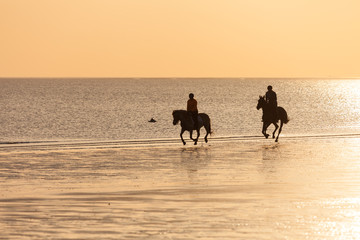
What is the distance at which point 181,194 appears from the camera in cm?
1722

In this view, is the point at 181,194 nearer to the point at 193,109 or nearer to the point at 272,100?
the point at 193,109

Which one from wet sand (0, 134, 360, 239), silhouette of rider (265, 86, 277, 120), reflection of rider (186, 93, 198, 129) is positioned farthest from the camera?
silhouette of rider (265, 86, 277, 120)

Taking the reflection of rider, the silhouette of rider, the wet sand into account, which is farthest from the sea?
the silhouette of rider

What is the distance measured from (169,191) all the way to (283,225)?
477cm

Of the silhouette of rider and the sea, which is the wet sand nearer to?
the sea

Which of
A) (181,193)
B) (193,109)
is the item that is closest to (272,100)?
(193,109)

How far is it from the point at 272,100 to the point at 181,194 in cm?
1832

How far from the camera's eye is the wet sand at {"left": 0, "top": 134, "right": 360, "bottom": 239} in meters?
13.1

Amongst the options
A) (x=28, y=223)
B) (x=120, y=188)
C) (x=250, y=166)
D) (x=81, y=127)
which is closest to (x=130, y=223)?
(x=28, y=223)

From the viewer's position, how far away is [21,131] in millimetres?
71312

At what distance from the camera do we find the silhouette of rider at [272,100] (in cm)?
3472

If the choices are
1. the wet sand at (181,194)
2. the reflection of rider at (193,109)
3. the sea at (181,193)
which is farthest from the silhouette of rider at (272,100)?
the wet sand at (181,194)

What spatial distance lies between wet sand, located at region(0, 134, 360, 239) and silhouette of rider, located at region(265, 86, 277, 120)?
5.45 metres

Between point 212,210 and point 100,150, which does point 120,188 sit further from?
point 100,150
